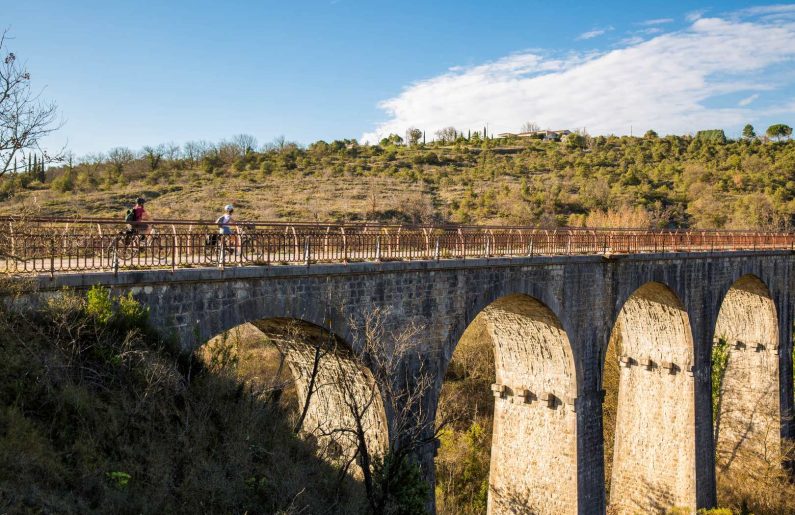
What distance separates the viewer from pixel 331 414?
44.0 ft

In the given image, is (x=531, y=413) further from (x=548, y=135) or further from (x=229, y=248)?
(x=548, y=135)

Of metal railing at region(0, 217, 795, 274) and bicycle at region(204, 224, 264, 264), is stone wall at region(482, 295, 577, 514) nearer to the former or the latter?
metal railing at region(0, 217, 795, 274)

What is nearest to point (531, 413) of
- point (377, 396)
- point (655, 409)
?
point (655, 409)

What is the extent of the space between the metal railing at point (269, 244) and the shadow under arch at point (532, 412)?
2.20m

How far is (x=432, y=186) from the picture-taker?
2090 inches

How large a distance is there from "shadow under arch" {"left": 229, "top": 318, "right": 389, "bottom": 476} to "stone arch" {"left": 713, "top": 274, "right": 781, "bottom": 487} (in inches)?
783

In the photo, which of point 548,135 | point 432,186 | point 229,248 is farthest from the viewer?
point 548,135

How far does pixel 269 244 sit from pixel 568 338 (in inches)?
372

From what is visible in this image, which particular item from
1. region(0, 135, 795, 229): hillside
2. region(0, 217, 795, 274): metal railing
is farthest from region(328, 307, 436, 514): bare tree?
region(0, 135, 795, 229): hillside

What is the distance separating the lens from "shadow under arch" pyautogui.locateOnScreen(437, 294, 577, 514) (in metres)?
16.9

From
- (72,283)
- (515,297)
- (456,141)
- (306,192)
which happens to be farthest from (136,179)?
(456,141)

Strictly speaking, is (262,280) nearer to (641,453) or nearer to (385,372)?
(385,372)

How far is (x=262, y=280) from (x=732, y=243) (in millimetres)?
21897

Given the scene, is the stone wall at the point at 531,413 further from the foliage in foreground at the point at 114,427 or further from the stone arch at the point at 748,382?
the stone arch at the point at 748,382
